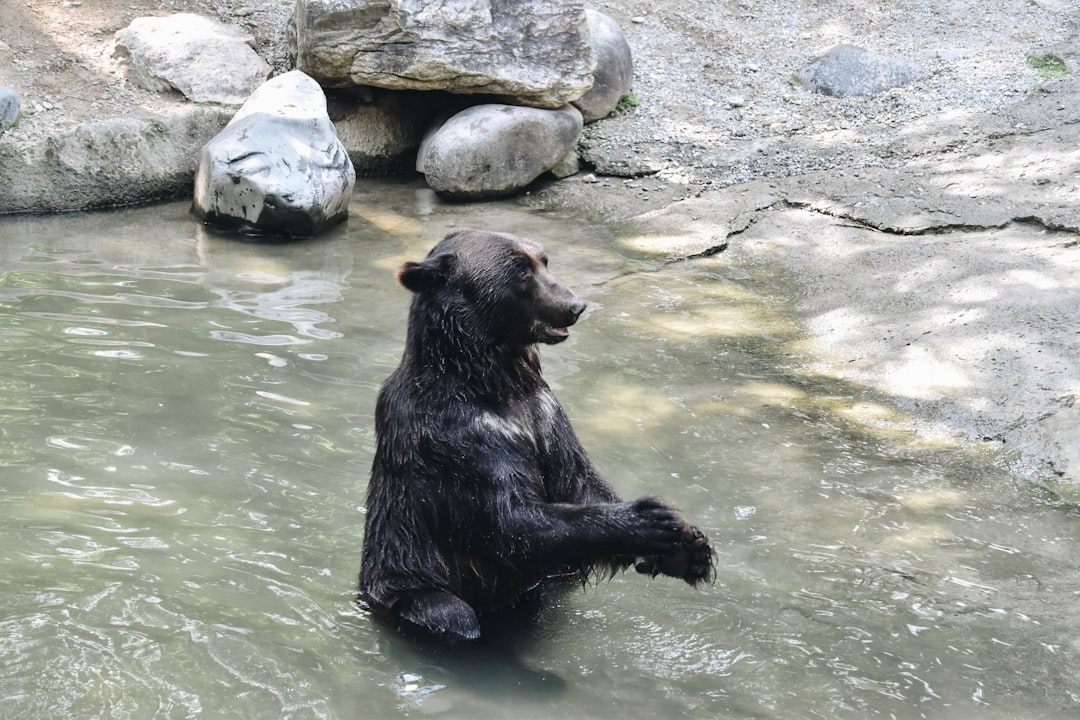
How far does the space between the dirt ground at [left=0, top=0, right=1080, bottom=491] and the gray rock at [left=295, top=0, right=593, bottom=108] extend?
3.21 ft

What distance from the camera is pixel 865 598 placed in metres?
4.93

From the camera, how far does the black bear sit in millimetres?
4367

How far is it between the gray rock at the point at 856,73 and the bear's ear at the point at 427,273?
917 centimetres

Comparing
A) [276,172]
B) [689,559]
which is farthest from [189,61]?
[689,559]

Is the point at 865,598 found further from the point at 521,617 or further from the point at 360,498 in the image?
the point at 360,498

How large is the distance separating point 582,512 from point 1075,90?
9.16 metres

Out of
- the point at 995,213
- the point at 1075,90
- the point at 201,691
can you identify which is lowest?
the point at 201,691

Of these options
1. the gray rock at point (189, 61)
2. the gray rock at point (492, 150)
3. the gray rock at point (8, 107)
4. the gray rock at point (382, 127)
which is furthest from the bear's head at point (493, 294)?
the gray rock at point (189, 61)

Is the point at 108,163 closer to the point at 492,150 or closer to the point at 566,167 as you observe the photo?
the point at 492,150

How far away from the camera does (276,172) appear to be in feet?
Result: 33.3

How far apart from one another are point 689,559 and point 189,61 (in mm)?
9434

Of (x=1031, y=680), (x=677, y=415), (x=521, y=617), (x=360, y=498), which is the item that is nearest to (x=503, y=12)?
(x=677, y=415)

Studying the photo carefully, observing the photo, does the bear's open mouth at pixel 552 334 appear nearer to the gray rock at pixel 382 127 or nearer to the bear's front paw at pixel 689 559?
the bear's front paw at pixel 689 559

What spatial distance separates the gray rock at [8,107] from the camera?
10633 mm
